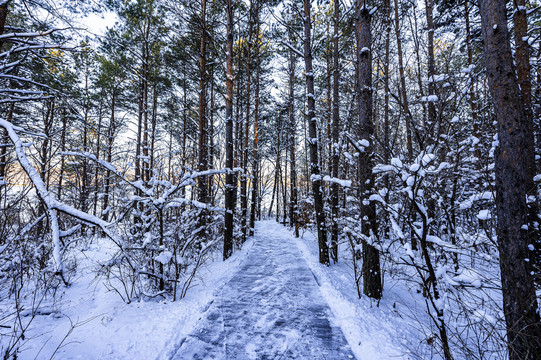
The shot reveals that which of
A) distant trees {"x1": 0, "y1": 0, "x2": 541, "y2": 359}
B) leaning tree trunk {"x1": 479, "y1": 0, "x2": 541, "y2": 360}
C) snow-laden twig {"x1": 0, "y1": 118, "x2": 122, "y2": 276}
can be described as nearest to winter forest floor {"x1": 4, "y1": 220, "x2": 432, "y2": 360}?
distant trees {"x1": 0, "y1": 0, "x2": 541, "y2": 359}

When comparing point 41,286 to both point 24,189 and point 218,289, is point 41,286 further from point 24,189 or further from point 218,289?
point 218,289

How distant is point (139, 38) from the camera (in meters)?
9.59

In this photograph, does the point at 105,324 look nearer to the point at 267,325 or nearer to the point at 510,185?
the point at 267,325

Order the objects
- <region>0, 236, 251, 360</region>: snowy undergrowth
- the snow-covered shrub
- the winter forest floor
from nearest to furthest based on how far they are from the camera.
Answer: the snow-covered shrub, <region>0, 236, 251, 360</region>: snowy undergrowth, the winter forest floor

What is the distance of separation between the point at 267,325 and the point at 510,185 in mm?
3432

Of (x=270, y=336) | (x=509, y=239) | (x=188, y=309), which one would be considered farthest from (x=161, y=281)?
(x=509, y=239)

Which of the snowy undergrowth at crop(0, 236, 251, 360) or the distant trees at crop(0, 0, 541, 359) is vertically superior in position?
the distant trees at crop(0, 0, 541, 359)

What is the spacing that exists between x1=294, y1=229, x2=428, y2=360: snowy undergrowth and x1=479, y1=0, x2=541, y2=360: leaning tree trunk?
34.5 inches

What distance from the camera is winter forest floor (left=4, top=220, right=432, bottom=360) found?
2.53 m

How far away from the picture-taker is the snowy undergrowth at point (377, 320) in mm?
2594

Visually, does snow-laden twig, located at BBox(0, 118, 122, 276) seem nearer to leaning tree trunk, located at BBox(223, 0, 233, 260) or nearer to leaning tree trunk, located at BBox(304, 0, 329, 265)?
leaning tree trunk, located at BBox(223, 0, 233, 260)

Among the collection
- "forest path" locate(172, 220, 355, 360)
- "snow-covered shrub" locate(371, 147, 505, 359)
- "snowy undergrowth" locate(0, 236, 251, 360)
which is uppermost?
"snow-covered shrub" locate(371, 147, 505, 359)

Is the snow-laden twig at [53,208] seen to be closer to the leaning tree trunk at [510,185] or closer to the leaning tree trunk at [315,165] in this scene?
the leaning tree trunk at [510,185]

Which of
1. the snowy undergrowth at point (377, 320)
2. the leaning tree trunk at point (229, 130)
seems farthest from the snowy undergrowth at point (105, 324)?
the leaning tree trunk at point (229, 130)
